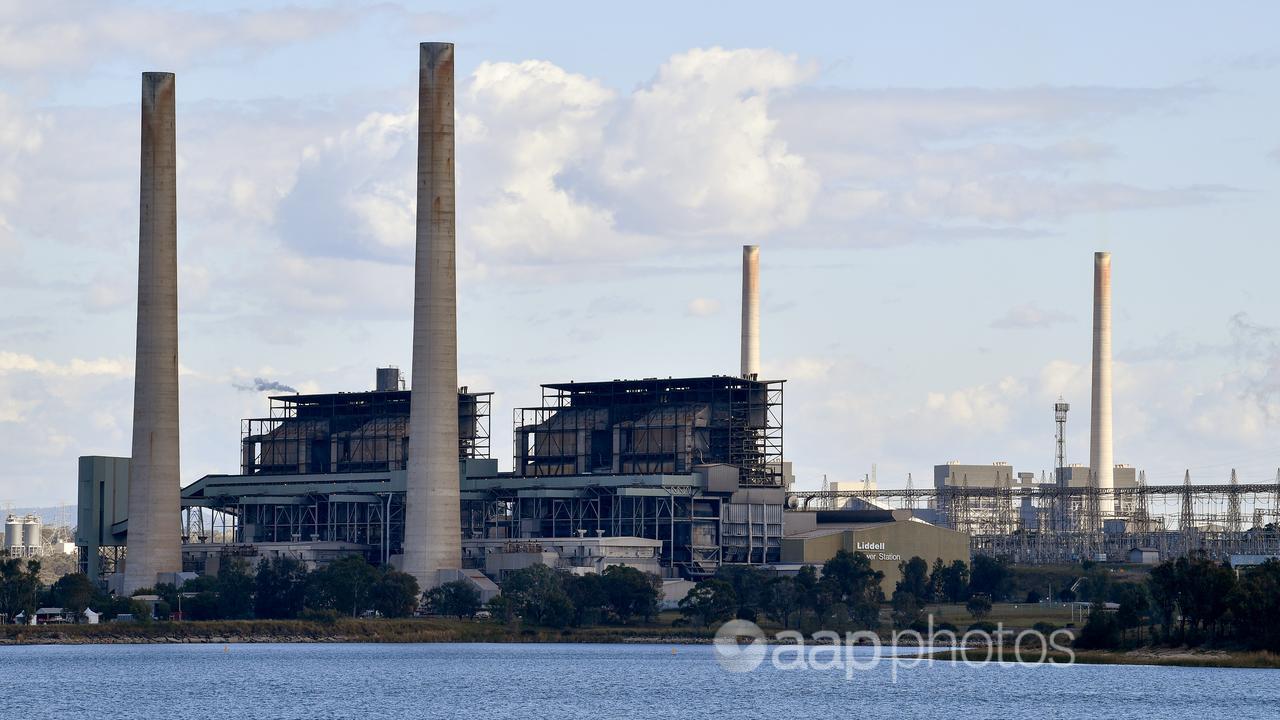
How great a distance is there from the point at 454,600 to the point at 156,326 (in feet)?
126

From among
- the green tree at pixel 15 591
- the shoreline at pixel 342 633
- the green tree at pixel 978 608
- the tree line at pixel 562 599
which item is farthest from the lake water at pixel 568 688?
the green tree at pixel 978 608

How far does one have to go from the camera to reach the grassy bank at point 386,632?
182 meters

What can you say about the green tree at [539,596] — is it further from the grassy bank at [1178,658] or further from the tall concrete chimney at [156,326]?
the grassy bank at [1178,658]

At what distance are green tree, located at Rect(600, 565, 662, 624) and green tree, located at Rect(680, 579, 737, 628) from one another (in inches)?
136

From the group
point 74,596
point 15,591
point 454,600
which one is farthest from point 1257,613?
point 15,591

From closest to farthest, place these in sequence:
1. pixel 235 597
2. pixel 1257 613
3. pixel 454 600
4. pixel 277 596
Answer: pixel 1257 613 < pixel 454 600 < pixel 235 597 < pixel 277 596

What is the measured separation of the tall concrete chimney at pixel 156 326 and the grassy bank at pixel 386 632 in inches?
696

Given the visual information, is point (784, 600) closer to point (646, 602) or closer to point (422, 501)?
point (646, 602)

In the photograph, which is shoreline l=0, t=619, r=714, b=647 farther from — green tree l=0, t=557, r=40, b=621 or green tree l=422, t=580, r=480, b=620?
green tree l=0, t=557, r=40, b=621

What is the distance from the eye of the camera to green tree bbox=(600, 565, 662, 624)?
187250 mm

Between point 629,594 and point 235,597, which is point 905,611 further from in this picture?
point 235,597

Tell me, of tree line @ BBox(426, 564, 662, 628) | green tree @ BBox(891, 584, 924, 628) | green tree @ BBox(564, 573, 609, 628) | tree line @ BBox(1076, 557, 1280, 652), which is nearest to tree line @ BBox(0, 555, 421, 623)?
tree line @ BBox(426, 564, 662, 628)

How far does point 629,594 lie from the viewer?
187250 millimetres

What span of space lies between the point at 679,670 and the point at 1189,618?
130 ft
